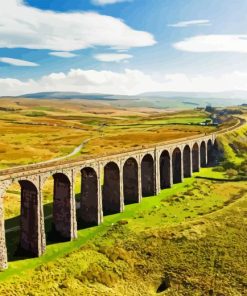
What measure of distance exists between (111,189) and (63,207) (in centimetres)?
1449

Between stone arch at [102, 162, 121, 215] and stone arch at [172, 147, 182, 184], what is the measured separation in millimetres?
28771

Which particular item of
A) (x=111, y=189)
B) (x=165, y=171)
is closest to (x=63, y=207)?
(x=111, y=189)

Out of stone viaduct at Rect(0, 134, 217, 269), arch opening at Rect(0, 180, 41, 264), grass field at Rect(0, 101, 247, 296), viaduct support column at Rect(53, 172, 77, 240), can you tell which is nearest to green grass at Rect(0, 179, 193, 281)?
grass field at Rect(0, 101, 247, 296)

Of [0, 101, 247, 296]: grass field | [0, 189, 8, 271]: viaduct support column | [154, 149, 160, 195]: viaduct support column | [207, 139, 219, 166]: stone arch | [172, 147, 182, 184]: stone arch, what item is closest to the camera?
[0, 101, 247, 296]: grass field

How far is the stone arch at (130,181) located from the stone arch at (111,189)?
602cm

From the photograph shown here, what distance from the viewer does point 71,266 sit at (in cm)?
4628

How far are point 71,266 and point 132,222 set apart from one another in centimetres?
1727

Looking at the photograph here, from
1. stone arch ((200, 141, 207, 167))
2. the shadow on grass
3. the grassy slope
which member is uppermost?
stone arch ((200, 141, 207, 167))

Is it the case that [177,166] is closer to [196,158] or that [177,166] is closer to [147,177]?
[147,177]

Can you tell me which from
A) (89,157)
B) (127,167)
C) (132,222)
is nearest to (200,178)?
(127,167)

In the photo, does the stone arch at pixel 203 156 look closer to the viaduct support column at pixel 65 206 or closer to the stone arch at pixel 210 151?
the stone arch at pixel 210 151

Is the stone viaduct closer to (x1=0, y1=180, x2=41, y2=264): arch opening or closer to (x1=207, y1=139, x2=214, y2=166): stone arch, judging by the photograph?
(x1=0, y1=180, x2=41, y2=264): arch opening

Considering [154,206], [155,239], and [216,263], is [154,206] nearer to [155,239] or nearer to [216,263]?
[155,239]

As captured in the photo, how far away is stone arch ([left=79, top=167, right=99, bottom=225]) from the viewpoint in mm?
59188
